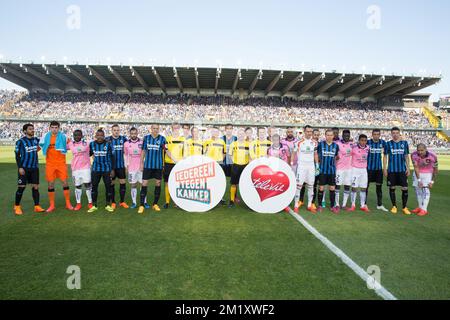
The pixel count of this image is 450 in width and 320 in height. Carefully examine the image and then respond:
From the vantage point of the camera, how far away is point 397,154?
703 cm

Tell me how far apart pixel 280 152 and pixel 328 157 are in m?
1.21

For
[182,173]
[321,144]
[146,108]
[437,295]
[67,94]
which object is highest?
[67,94]

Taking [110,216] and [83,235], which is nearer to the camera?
[83,235]

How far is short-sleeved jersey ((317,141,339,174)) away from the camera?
22.4 ft

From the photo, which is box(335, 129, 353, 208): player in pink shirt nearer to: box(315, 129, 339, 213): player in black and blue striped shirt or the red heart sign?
box(315, 129, 339, 213): player in black and blue striped shirt

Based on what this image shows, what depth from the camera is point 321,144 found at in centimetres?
691

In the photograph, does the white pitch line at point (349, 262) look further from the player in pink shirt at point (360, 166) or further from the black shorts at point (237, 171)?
the player in pink shirt at point (360, 166)

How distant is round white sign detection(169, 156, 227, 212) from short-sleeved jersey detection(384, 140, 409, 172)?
14.6ft

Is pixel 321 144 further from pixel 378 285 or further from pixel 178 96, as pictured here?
pixel 178 96

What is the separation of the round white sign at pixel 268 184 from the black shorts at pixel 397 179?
2824 millimetres

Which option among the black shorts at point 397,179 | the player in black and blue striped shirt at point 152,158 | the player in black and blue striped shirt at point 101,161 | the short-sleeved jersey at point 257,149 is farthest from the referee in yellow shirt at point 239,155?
the black shorts at point 397,179

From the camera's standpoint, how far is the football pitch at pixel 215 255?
10.2ft
